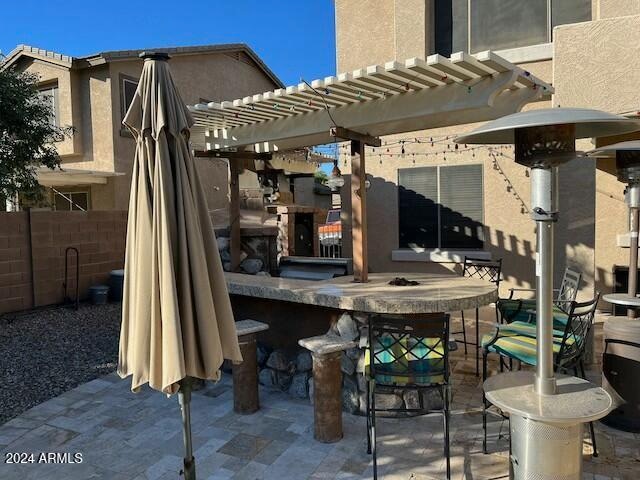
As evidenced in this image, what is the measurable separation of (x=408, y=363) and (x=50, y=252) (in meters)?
7.87

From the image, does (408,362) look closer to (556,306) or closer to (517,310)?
(517,310)

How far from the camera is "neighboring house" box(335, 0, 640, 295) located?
7.63 meters

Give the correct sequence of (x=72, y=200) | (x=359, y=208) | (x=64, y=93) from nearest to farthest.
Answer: (x=359, y=208) → (x=64, y=93) → (x=72, y=200)

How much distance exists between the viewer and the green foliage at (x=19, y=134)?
8750mm

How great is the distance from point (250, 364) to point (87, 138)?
11.5m

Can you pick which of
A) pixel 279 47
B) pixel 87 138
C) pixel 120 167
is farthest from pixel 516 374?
pixel 279 47

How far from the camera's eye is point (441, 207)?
8898mm

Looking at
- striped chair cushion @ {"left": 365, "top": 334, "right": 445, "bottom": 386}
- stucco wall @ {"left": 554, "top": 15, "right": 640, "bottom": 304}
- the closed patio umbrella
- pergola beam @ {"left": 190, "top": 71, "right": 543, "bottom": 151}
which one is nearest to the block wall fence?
pergola beam @ {"left": 190, "top": 71, "right": 543, "bottom": 151}

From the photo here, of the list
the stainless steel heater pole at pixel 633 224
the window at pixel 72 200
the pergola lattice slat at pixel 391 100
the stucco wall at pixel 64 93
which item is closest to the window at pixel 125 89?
the stucco wall at pixel 64 93

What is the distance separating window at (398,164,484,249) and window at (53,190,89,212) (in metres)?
10.1

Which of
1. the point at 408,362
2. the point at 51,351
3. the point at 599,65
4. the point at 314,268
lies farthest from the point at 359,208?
the point at 51,351

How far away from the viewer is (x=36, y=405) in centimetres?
484

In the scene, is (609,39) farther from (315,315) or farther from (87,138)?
(87,138)

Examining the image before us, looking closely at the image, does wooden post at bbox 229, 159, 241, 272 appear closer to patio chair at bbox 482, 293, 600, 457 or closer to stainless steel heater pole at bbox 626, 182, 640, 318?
patio chair at bbox 482, 293, 600, 457
